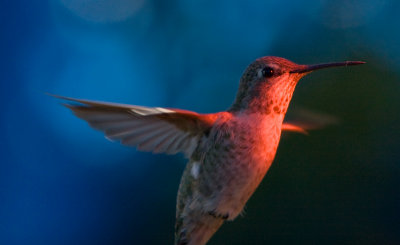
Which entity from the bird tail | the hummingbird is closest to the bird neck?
the hummingbird

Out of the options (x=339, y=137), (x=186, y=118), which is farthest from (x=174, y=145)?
(x=339, y=137)

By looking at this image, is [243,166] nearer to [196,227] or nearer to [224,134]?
[224,134]

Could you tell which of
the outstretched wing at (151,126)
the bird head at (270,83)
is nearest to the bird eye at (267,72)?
the bird head at (270,83)

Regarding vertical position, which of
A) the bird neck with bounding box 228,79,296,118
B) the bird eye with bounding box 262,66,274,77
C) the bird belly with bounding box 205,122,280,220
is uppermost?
A: the bird eye with bounding box 262,66,274,77

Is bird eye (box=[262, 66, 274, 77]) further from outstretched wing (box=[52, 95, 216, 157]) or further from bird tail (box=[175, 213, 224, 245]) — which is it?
bird tail (box=[175, 213, 224, 245])

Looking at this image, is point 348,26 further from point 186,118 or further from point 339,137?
point 186,118

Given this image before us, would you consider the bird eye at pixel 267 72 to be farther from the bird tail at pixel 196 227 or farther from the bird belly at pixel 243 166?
the bird tail at pixel 196 227

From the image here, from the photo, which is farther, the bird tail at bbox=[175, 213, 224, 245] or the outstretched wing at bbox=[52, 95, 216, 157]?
the bird tail at bbox=[175, 213, 224, 245]
